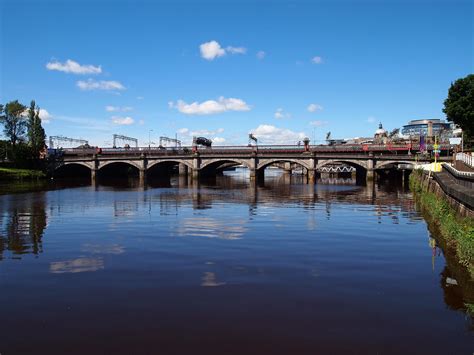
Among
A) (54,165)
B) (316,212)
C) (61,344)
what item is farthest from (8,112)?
(61,344)

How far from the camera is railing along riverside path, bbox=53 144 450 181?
325ft

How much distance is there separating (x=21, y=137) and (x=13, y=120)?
5.38 m

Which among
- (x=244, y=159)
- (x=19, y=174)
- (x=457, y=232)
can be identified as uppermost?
(x=244, y=159)

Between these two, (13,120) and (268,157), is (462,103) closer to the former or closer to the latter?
(268,157)

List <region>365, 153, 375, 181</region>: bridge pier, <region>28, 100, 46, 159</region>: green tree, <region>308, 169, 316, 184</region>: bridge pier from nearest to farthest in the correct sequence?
<region>365, 153, 375, 181</region>: bridge pier
<region>308, 169, 316, 184</region>: bridge pier
<region>28, 100, 46, 159</region>: green tree

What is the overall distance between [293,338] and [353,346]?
5.23ft

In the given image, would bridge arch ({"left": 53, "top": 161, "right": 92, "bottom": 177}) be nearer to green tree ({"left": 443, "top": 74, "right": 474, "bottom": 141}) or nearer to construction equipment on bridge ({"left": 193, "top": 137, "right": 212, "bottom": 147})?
construction equipment on bridge ({"left": 193, "top": 137, "right": 212, "bottom": 147})

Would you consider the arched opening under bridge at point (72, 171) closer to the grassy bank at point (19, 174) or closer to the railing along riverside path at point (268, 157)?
the railing along riverside path at point (268, 157)

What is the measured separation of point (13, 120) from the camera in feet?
373

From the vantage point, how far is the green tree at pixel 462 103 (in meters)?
71.4

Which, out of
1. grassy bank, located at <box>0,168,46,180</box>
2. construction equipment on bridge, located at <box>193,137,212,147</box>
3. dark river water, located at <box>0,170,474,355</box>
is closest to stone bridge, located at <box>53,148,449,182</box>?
grassy bank, located at <box>0,168,46,180</box>

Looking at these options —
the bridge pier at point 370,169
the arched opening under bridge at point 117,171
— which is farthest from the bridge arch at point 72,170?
the bridge pier at point 370,169

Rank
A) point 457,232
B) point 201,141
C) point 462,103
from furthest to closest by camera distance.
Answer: point 201,141, point 462,103, point 457,232

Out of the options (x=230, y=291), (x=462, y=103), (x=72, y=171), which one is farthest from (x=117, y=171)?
(x=230, y=291)
